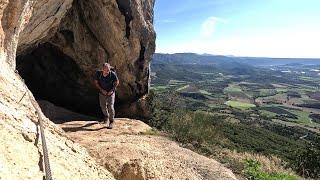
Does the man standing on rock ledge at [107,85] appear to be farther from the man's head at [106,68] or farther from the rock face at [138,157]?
the rock face at [138,157]

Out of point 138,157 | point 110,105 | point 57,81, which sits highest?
point 57,81

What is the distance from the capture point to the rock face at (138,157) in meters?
9.26

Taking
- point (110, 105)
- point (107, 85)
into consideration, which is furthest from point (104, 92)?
point (110, 105)

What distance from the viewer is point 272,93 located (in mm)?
191625

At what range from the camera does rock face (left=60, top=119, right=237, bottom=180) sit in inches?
364

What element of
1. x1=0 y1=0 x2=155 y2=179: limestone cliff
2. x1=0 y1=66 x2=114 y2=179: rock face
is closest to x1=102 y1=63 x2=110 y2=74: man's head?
x1=0 y1=0 x2=155 y2=179: limestone cliff

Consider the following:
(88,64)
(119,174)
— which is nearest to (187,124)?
(88,64)

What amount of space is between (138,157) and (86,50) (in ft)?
29.1

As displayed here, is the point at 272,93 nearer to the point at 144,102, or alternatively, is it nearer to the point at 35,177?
the point at 144,102

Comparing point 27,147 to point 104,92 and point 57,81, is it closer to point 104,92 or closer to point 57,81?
point 104,92

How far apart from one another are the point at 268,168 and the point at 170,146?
143 inches

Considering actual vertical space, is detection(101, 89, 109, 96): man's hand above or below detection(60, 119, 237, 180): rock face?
above

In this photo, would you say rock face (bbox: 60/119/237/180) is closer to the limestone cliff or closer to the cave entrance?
the limestone cliff

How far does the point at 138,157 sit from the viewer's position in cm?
983
